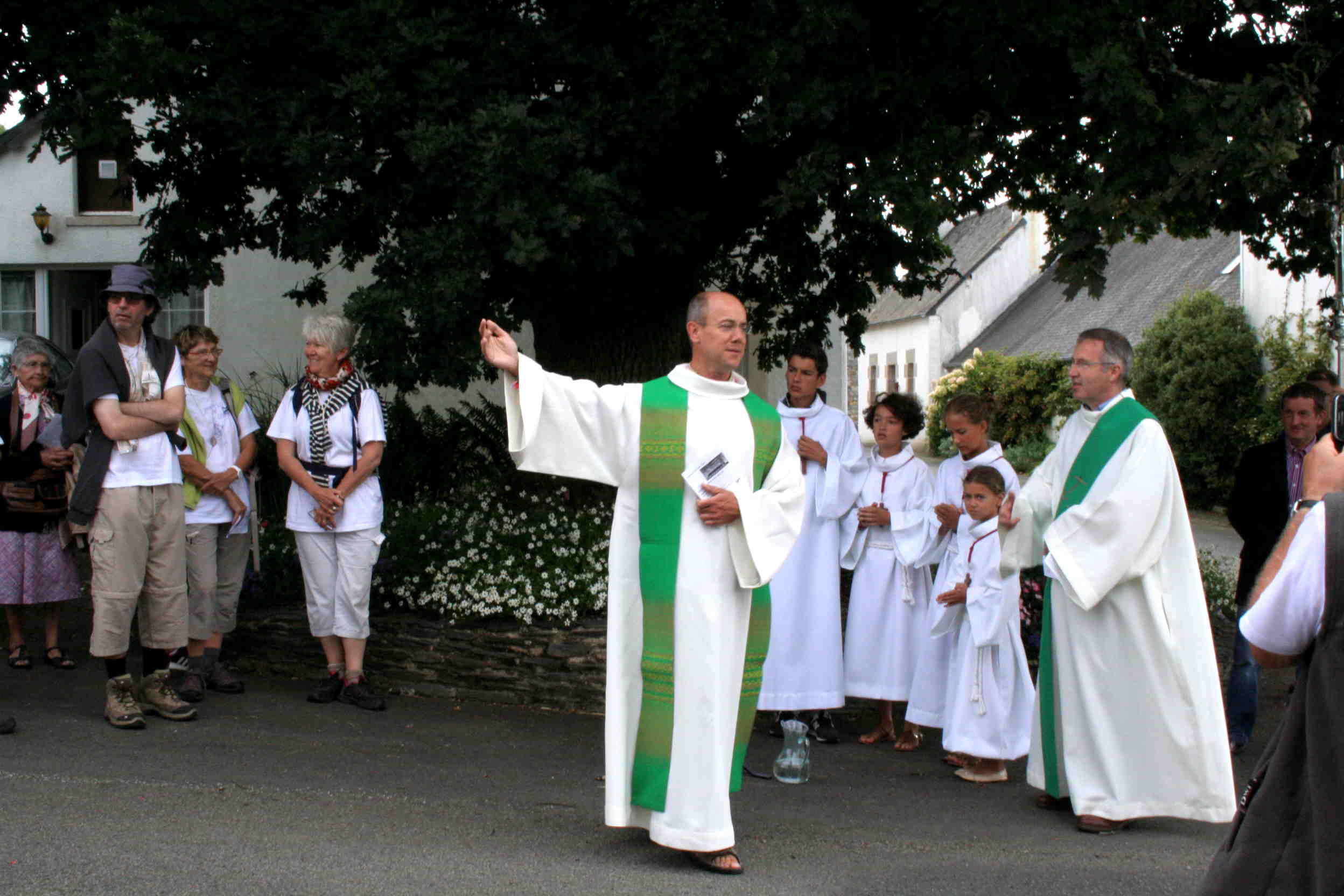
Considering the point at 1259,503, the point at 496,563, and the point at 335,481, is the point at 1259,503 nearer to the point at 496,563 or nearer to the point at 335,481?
the point at 496,563

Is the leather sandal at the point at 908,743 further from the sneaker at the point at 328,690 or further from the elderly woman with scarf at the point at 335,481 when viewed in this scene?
the sneaker at the point at 328,690

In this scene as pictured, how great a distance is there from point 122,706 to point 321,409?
1899 mm

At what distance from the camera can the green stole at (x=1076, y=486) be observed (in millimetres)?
6340

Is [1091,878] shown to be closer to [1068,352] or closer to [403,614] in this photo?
[403,614]

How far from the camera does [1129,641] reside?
6.27 metres

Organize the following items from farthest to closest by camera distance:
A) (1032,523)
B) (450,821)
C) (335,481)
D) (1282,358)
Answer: (1282,358) < (335,481) < (1032,523) < (450,821)

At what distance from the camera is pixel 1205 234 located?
1107cm

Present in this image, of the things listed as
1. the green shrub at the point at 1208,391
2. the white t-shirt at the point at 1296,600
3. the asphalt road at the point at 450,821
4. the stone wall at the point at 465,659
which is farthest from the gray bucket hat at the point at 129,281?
the green shrub at the point at 1208,391

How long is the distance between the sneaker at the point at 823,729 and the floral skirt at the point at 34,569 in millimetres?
4511

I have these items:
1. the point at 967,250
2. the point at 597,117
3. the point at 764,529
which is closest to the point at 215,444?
the point at 597,117

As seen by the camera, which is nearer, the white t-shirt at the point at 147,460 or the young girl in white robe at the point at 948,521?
the white t-shirt at the point at 147,460

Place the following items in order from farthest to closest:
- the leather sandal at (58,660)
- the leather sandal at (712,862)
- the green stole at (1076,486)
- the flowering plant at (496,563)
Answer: the leather sandal at (58,660) < the flowering plant at (496,563) < the green stole at (1076,486) < the leather sandal at (712,862)

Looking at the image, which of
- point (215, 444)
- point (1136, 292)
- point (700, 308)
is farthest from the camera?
point (1136, 292)

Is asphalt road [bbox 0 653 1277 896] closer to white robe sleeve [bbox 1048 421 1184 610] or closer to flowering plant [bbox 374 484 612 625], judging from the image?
flowering plant [bbox 374 484 612 625]
